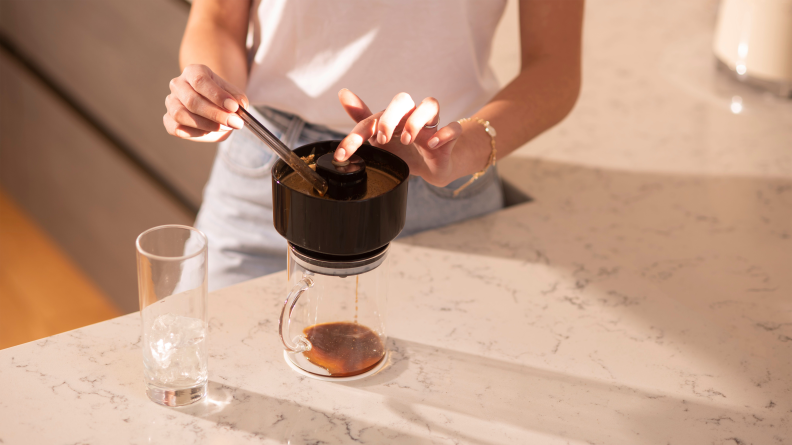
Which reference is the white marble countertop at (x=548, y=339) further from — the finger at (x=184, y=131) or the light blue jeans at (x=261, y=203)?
the finger at (x=184, y=131)

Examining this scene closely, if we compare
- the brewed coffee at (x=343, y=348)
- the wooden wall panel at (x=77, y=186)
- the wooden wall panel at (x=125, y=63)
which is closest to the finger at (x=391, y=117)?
the brewed coffee at (x=343, y=348)

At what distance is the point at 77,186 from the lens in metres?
2.55

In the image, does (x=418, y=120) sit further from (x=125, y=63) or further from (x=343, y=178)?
(x=125, y=63)

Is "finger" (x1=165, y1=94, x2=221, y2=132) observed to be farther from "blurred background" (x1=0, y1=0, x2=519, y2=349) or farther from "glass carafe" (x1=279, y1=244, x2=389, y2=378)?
"blurred background" (x1=0, y1=0, x2=519, y2=349)

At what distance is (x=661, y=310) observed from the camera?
0.87m

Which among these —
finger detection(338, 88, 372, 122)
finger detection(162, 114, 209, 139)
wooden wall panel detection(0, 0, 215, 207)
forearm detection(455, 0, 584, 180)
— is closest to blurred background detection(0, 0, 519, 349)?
wooden wall panel detection(0, 0, 215, 207)

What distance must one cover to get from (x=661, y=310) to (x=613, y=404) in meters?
0.20

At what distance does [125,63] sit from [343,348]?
5.69ft

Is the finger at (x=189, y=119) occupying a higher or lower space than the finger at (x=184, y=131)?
higher

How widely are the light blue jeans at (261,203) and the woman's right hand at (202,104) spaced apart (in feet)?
0.99

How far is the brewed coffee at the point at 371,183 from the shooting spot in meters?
0.67

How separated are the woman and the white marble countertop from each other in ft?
0.48

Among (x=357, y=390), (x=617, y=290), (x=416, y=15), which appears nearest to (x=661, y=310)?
(x=617, y=290)

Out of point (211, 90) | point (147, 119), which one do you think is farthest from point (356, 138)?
point (147, 119)
